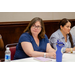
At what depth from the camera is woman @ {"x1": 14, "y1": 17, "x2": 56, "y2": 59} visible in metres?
2.45

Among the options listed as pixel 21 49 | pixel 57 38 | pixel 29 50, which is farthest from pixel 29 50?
pixel 57 38

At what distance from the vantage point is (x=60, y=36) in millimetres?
3170

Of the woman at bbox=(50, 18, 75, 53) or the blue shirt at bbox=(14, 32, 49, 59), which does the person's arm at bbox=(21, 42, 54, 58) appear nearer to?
the blue shirt at bbox=(14, 32, 49, 59)

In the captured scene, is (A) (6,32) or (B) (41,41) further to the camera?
(A) (6,32)

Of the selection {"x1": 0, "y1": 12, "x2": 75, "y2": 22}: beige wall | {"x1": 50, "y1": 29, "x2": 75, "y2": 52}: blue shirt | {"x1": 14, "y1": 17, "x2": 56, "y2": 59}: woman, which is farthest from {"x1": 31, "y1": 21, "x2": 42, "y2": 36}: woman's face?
{"x1": 0, "y1": 12, "x2": 75, "y2": 22}: beige wall

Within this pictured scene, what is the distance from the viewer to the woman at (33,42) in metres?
2.45

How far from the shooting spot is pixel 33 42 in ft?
8.70

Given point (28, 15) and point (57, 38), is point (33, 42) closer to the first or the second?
point (57, 38)

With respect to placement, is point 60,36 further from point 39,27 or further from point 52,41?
point 39,27

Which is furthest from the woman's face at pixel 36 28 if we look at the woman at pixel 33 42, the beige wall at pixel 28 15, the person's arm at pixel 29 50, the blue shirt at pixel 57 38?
the beige wall at pixel 28 15

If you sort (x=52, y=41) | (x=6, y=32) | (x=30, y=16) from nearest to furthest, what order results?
(x=52, y=41), (x=6, y=32), (x=30, y=16)

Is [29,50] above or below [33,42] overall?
below
